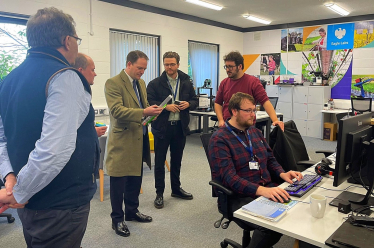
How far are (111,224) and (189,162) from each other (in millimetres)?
2390

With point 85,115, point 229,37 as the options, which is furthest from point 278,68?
point 85,115

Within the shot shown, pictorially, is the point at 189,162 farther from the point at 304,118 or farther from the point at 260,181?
the point at 304,118

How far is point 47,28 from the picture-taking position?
3.89 feet

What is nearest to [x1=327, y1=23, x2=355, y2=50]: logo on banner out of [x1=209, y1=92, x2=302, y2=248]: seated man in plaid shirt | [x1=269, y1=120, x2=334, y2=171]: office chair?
[x1=269, y1=120, x2=334, y2=171]: office chair

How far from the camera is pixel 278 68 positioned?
8.29 m

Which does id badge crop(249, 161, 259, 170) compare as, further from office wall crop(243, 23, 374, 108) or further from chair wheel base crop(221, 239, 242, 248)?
office wall crop(243, 23, 374, 108)

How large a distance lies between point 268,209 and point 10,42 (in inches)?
181

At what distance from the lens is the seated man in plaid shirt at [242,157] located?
196cm

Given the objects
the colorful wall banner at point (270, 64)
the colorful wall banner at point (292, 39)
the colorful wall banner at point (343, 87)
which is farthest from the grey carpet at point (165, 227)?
the colorful wall banner at point (292, 39)

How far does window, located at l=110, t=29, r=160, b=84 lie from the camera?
579 centimetres

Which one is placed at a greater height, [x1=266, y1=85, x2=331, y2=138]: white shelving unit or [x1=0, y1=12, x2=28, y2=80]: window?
[x1=0, y1=12, x2=28, y2=80]: window

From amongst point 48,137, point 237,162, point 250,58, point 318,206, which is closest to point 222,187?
point 237,162

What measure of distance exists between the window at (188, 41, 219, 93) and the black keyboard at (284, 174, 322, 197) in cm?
576

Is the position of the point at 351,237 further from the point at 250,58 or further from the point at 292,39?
the point at 250,58
